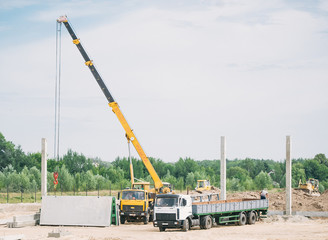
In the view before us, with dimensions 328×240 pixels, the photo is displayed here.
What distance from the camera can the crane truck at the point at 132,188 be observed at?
109 ft

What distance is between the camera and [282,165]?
4680 inches

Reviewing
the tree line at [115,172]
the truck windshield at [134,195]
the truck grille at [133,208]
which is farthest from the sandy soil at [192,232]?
the tree line at [115,172]

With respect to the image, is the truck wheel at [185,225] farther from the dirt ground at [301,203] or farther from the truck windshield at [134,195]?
the dirt ground at [301,203]

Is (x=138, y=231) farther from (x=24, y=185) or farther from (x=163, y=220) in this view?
(x=24, y=185)

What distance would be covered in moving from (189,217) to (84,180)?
42052 mm

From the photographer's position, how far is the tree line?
68875mm

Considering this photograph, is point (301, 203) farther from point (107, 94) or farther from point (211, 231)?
point (107, 94)

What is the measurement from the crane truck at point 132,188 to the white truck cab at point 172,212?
3.64 metres

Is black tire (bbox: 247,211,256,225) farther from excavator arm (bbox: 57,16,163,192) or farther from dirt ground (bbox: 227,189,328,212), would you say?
dirt ground (bbox: 227,189,328,212)

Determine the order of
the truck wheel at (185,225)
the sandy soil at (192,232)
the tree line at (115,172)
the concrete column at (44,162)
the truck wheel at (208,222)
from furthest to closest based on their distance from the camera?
the tree line at (115,172) → the concrete column at (44,162) → the truck wheel at (208,222) → the truck wheel at (185,225) → the sandy soil at (192,232)

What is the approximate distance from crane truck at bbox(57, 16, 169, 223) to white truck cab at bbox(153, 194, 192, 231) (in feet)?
11.9

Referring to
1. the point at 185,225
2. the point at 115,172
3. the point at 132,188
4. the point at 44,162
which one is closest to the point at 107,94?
the point at 44,162

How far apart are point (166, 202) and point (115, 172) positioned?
51.7 m

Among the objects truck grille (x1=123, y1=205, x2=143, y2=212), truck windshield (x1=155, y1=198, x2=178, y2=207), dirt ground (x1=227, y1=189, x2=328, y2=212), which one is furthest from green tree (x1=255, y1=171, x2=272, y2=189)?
truck windshield (x1=155, y1=198, x2=178, y2=207)
